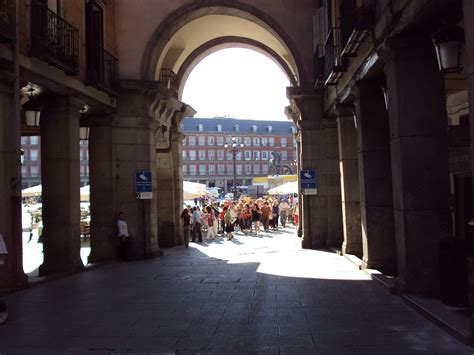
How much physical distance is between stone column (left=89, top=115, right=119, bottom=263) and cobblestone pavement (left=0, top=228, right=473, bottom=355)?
2.63m

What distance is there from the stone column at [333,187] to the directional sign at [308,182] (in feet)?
1.72

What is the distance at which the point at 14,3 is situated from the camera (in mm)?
8938

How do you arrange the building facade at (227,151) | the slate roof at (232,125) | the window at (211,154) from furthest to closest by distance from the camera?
the slate roof at (232,125)
the window at (211,154)
the building facade at (227,151)

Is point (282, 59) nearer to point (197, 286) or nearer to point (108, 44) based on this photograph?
point (108, 44)

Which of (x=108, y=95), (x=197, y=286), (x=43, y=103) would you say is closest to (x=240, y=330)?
(x=197, y=286)

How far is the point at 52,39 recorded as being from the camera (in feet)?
34.0

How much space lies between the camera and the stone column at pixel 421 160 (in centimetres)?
714

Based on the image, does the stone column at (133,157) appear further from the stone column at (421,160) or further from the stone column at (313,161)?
the stone column at (421,160)

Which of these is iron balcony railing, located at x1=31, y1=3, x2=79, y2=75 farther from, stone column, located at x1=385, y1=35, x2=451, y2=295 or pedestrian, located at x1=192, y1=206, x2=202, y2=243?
pedestrian, located at x1=192, y1=206, x2=202, y2=243

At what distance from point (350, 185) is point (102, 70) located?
733cm

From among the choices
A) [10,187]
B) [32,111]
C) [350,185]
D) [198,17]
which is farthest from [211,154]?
[10,187]

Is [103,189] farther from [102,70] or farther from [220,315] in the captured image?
[220,315]

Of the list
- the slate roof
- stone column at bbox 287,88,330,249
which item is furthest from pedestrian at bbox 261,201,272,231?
the slate roof

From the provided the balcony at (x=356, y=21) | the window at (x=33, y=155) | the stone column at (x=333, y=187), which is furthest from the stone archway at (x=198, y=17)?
the window at (x=33, y=155)
